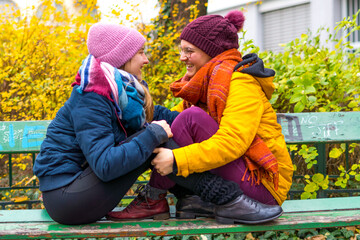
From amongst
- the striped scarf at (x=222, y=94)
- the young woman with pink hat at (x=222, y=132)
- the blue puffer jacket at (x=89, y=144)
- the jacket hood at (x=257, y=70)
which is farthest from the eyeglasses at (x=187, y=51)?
the blue puffer jacket at (x=89, y=144)

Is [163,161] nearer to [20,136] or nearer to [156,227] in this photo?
[156,227]

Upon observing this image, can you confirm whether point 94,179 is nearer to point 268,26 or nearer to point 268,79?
point 268,79

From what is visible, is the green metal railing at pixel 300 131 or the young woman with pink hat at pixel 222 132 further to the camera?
the green metal railing at pixel 300 131

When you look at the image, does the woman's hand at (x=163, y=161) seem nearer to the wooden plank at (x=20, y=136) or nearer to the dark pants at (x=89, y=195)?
the dark pants at (x=89, y=195)

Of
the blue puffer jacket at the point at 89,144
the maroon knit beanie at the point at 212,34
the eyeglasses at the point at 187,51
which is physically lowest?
the blue puffer jacket at the point at 89,144

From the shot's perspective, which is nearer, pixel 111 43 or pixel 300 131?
pixel 111 43

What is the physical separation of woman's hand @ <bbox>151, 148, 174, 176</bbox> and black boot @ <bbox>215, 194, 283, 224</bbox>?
33 centimetres

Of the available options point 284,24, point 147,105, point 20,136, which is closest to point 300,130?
point 147,105

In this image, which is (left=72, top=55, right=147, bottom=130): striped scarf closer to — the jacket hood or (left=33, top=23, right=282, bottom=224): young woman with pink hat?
(left=33, top=23, right=282, bottom=224): young woman with pink hat

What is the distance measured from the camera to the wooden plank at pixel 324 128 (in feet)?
10.3

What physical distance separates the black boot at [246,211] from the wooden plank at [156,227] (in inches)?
1.5

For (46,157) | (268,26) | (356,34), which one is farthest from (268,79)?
(268,26)

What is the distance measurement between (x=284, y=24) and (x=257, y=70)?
10885mm

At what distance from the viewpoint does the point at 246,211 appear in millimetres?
2105
